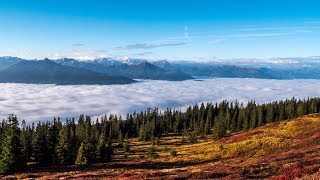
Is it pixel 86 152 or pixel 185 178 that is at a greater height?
pixel 185 178

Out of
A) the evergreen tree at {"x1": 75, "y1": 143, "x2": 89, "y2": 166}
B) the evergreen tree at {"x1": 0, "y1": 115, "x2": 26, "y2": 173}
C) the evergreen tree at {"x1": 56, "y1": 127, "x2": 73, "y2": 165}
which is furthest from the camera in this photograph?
the evergreen tree at {"x1": 56, "y1": 127, "x2": 73, "y2": 165}

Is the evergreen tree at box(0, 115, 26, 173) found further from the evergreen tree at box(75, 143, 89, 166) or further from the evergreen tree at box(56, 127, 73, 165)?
the evergreen tree at box(56, 127, 73, 165)

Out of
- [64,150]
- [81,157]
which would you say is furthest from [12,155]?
[64,150]

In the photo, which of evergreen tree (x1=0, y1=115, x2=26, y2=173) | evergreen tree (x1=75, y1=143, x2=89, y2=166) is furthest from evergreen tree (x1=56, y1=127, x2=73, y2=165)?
evergreen tree (x1=0, y1=115, x2=26, y2=173)

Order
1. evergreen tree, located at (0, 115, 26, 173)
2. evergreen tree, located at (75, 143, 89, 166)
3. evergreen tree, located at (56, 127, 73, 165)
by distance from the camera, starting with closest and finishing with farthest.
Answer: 1. evergreen tree, located at (0, 115, 26, 173)
2. evergreen tree, located at (75, 143, 89, 166)
3. evergreen tree, located at (56, 127, 73, 165)

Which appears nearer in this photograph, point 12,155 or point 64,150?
point 12,155

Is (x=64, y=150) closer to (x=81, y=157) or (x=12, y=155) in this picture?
(x=81, y=157)

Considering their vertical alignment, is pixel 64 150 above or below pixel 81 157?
above

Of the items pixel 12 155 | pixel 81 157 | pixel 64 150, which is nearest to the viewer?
pixel 12 155

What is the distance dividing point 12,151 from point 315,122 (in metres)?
72.5

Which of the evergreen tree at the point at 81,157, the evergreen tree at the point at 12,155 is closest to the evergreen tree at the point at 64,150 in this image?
the evergreen tree at the point at 81,157

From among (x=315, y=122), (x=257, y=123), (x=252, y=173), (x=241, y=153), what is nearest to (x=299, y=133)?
(x=315, y=122)

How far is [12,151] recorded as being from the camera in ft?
215

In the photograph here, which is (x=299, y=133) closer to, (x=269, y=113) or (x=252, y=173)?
(x=252, y=173)
